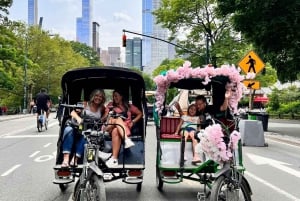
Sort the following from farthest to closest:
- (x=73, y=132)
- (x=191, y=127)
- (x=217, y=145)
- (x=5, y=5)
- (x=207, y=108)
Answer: (x=5, y=5)
(x=207, y=108)
(x=191, y=127)
(x=73, y=132)
(x=217, y=145)

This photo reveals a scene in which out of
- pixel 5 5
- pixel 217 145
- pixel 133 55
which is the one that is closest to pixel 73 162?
pixel 217 145

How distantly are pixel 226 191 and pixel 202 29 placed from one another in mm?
44631

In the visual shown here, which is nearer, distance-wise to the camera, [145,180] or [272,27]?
[145,180]

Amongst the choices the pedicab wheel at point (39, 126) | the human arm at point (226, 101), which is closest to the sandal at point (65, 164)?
the human arm at point (226, 101)

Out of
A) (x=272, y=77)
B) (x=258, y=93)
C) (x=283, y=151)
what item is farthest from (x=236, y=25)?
(x=258, y=93)

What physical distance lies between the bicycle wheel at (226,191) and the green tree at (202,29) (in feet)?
137

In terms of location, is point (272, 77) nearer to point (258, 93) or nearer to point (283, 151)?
point (258, 93)

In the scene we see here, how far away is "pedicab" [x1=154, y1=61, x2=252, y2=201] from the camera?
6785mm

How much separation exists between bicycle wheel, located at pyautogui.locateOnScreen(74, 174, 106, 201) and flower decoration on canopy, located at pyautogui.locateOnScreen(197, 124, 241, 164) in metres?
1.54

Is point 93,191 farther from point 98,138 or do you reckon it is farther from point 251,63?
point 251,63

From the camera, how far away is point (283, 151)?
56.4 ft

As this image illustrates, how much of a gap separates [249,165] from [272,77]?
2129 inches

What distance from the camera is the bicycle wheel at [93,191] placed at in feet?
21.3

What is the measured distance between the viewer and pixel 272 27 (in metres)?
25.1
